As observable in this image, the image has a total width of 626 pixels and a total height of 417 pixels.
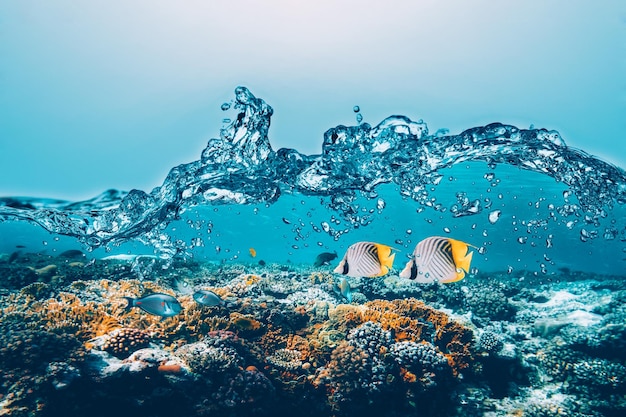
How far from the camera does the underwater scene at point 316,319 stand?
4.93 meters

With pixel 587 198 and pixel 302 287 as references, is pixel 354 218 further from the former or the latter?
pixel 587 198

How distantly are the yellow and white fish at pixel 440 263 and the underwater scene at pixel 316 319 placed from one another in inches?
0.7

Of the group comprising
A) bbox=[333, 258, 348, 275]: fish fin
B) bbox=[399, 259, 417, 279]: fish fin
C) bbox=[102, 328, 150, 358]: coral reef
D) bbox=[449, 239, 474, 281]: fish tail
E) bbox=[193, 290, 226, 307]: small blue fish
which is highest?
bbox=[449, 239, 474, 281]: fish tail

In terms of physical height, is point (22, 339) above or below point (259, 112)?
below

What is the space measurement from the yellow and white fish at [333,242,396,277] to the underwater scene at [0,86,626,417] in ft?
0.06

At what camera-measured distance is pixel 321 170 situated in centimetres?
1291

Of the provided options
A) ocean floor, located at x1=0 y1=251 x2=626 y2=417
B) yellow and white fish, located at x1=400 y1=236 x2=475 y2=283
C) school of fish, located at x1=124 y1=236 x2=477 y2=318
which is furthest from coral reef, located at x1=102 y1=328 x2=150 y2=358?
yellow and white fish, located at x1=400 y1=236 x2=475 y2=283

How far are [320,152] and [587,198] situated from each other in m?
14.8

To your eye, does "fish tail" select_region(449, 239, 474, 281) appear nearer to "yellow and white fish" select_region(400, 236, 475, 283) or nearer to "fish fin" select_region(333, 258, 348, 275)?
"yellow and white fish" select_region(400, 236, 475, 283)

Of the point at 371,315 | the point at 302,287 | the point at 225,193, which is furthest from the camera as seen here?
the point at 225,193

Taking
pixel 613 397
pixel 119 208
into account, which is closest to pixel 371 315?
pixel 613 397

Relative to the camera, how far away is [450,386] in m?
6.77

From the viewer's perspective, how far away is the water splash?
35.3ft

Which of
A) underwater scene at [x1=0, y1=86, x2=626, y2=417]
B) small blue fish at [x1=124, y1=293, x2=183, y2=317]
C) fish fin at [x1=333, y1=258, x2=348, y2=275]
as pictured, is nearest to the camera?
fish fin at [x1=333, y1=258, x2=348, y2=275]
